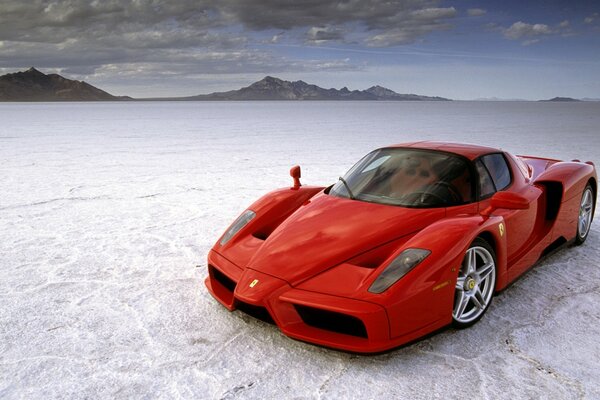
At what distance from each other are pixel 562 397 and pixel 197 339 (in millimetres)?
2080

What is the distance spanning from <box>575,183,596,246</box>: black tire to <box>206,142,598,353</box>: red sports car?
40cm

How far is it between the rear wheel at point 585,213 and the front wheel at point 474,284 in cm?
204

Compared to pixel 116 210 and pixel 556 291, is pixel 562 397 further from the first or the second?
pixel 116 210

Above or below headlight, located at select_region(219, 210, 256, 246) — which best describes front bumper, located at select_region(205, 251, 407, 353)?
below

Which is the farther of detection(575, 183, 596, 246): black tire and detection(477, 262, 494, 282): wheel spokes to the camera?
detection(575, 183, 596, 246): black tire

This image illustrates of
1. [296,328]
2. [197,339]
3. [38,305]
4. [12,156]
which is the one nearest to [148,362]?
[197,339]

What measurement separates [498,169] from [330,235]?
1.68 metres

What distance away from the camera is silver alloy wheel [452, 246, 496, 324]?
10.3 ft

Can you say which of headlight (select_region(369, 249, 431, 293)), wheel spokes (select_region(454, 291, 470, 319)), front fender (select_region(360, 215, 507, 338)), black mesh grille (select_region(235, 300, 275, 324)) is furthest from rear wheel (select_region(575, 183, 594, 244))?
black mesh grille (select_region(235, 300, 275, 324))

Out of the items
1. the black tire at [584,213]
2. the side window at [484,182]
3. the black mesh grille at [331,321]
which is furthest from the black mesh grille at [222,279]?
the black tire at [584,213]

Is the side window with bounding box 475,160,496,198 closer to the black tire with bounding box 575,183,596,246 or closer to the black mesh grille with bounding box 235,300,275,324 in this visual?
the black tire with bounding box 575,183,596,246

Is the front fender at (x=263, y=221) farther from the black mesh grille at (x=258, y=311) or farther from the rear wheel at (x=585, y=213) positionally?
the rear wheel at (x=585, y=213)

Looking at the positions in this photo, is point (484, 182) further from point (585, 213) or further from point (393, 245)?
point (585, 213)

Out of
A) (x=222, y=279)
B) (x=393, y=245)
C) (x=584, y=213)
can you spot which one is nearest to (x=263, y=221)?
(x=222, y=279)
